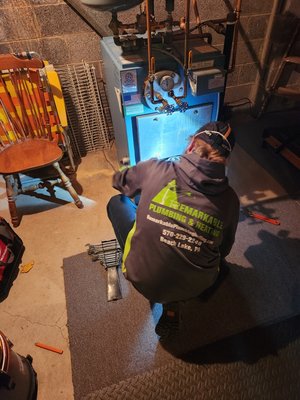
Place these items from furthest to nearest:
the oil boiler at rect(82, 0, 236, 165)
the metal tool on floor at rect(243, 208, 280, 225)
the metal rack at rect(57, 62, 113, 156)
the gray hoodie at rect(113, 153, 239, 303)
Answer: the metal rack at rect(57, 62, 113, 156) → the metal tool on floor at rect(243, 208, 280, 225) → the oil boiler at rect(82, 0, 236, 165) → the gray hoodie at rect(113, 153, 239, 303)

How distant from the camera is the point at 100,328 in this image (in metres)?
1.39

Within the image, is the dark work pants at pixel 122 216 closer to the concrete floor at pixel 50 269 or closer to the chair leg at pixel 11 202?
the concrete floor at pixel 50 269

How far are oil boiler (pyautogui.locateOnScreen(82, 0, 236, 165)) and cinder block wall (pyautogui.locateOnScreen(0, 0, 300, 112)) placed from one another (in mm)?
652

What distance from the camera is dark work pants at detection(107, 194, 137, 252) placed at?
4.26ft

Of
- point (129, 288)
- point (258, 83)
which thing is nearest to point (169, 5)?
point (129, 288)

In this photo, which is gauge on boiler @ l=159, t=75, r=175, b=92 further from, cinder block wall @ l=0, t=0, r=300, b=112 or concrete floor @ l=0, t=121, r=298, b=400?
concrete floor @ l=0, t=121, r=298, b=400

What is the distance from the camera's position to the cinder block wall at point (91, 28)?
1912 millimetres

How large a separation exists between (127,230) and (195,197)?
47 centimetres

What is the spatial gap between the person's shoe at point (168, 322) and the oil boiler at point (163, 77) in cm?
78

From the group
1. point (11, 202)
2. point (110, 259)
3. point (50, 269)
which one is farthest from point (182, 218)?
point (11, 202)

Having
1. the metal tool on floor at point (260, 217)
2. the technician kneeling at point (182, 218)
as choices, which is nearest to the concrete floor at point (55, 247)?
the metal tool on floor at point (260, 217)

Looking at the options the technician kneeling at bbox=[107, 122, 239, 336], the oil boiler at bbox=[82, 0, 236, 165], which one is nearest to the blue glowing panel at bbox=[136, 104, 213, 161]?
the oil boiler at bbox=[82, 0, 236, 165]

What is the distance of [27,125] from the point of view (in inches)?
78.0

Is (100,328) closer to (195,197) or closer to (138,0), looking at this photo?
(195,197)
